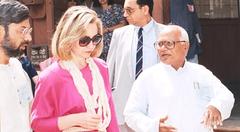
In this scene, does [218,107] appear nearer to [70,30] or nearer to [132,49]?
[70,30]

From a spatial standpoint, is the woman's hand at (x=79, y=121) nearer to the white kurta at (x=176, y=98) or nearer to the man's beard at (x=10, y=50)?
the man's beard at (x=10, y=50)

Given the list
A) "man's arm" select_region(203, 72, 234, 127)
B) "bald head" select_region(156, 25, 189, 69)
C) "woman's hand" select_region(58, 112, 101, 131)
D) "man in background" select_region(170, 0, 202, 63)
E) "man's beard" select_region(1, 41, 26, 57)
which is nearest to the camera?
"woman's hand" select_region(58, 112, 101, 131)

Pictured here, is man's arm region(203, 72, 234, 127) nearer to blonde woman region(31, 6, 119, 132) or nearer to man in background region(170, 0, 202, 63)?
blonde woman region(31, 6, 119, 132)

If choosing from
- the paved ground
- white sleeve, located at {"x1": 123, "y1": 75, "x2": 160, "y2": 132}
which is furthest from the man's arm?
the paved ground

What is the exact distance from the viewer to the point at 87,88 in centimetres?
268

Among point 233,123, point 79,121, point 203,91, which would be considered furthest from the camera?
point 233,123

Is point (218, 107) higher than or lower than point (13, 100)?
lower

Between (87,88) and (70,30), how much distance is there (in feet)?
1.06

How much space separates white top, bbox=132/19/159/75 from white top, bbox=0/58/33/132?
1.64 metres

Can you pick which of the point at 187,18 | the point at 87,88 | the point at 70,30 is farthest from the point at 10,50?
the point at 187,18

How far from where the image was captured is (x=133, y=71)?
14.2ft

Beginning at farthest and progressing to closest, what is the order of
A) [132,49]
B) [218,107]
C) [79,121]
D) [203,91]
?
[132,49] → [203,91] → [218,107] → [79,121]

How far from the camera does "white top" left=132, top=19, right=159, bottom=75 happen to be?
4306 millimetres

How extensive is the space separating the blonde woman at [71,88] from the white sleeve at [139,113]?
1.32ft
